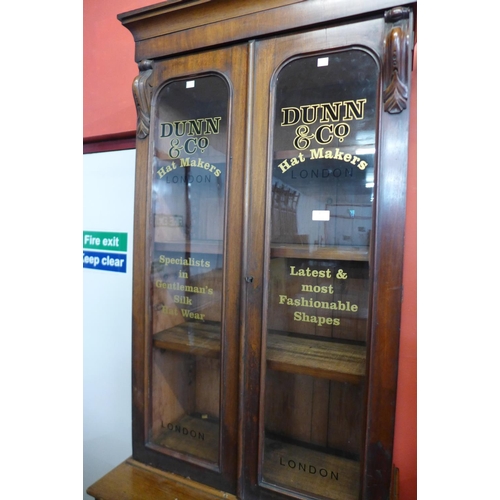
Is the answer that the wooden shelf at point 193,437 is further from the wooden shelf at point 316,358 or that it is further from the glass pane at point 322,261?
the wooden shelf at point 316,358

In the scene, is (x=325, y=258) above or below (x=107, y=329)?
above

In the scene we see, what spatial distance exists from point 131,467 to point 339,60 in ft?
4.50

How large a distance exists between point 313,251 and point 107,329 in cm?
128

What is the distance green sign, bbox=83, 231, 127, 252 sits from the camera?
5.49 ft

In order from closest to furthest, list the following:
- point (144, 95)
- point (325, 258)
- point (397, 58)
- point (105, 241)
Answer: point (397, 58) < point (325, 258) < point (144, 95) < point (105, 241)

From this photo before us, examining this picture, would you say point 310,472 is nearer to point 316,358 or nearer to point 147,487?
point 316,358

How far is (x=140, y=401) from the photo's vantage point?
3.53 feet

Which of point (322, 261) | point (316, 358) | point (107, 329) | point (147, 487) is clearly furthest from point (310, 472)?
point (107, 329)

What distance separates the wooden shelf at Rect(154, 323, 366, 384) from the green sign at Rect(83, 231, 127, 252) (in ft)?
2.42

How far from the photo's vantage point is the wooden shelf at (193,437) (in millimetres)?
1043

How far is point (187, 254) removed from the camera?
1.11 metres

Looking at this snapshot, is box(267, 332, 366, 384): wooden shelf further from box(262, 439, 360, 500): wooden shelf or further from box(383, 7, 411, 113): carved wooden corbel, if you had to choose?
box(383, 7, 411, 113): carved wooden corbel

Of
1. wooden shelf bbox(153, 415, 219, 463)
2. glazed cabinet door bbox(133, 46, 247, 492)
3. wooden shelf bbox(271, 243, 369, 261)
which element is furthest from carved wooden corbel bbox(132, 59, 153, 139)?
wooden shelf bbox(153, 415, 219, 463)
